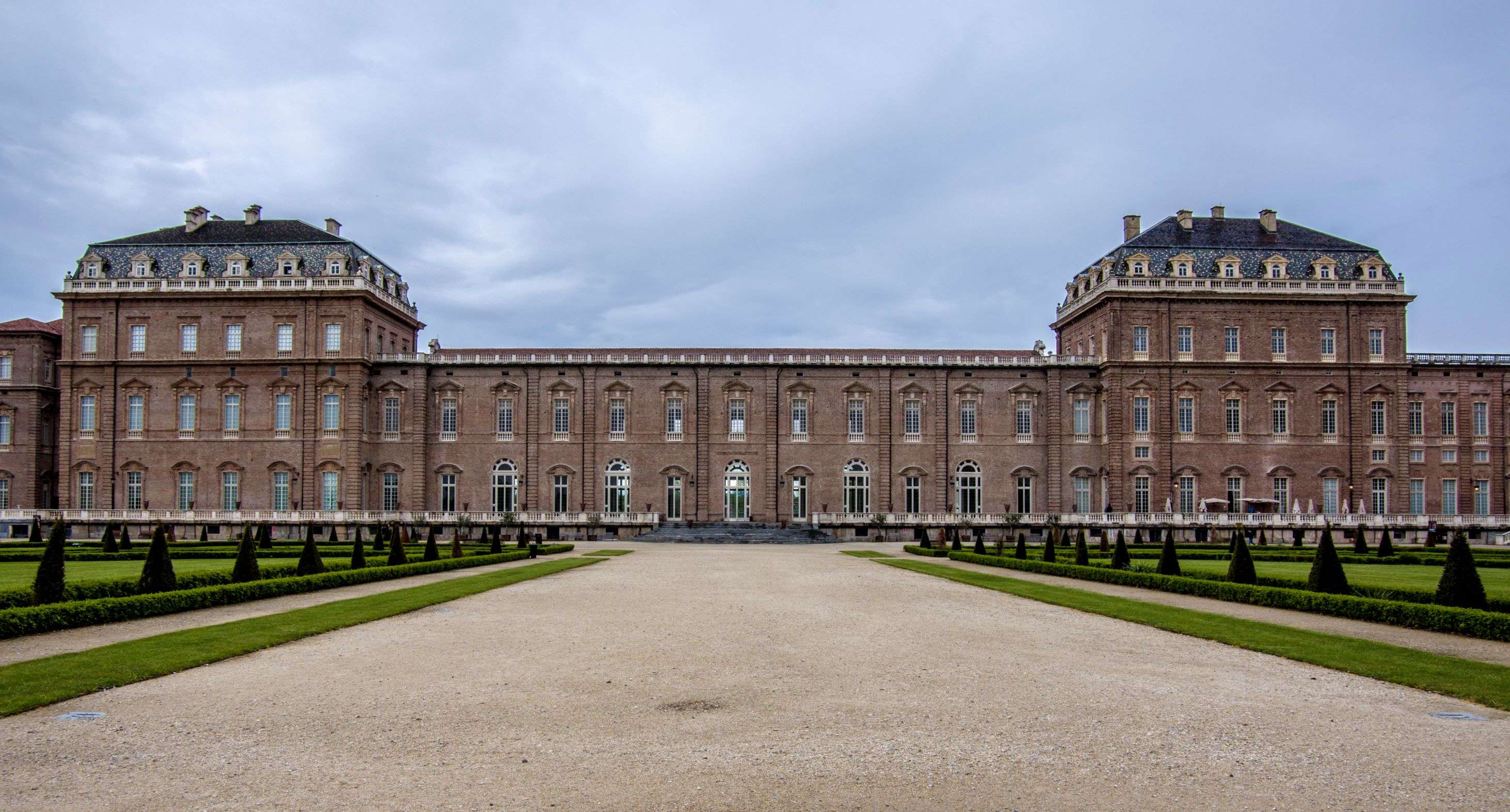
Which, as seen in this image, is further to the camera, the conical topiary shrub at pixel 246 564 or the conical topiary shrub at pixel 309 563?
the conical topiary shrub at pixel 309 563

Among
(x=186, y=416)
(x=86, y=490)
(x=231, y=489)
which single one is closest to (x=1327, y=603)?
(x=231, y=489)

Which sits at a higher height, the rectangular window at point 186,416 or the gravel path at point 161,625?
the rectangular window at point 186,416

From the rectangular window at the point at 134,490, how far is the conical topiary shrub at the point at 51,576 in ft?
132

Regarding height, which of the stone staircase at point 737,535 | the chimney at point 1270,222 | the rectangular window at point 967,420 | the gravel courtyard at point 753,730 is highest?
the chimney at point 1270,222

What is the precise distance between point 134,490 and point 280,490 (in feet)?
24.5

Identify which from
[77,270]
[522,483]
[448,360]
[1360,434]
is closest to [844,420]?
[522,483]

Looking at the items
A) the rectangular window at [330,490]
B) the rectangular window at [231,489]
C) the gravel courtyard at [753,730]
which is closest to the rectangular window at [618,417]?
the rectangular window at [330,490]

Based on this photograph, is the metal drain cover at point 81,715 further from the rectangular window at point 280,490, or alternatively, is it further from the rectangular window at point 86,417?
the rectangular window at point 86,417

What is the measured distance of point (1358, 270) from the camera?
168 feet

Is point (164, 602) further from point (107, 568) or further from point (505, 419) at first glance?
point (505, 419)

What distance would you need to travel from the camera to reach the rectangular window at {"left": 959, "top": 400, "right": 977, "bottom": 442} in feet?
173

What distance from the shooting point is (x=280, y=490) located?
167ft

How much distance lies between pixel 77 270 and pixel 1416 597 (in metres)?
59.1

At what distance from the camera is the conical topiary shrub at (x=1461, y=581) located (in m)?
15.8
